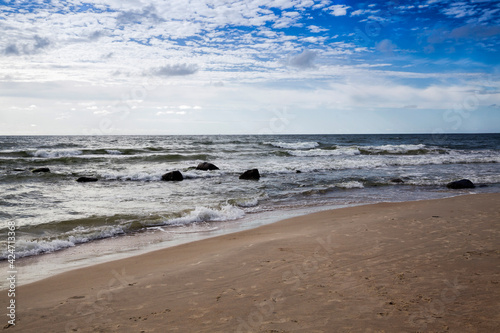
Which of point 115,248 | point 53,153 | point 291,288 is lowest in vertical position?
point 115,248

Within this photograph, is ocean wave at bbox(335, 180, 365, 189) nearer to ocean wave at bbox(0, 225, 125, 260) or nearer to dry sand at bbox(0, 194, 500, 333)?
dry sand at bbox(0, 194, 500, 333)

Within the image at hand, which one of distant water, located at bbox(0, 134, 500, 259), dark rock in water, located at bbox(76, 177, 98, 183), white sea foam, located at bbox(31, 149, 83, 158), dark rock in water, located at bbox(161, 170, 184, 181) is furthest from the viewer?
white sea foam, located at bbox(31, 149, 83, 158)

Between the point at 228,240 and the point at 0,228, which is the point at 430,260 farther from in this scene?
the point at 0,228

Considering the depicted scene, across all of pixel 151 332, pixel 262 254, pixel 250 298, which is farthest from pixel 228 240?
pixel 151 332

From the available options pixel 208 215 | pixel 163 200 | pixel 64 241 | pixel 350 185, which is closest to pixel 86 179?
pixel 163 200

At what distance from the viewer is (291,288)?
4.19 m

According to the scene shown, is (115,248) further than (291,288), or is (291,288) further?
(115,248)

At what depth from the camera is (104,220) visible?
8836 millimetres

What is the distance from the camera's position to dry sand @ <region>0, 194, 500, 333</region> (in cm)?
341

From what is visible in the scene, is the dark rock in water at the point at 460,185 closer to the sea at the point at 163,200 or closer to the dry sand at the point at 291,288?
the sea at the point at 163,200

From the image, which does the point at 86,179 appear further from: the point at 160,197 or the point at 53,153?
the point at 53,153

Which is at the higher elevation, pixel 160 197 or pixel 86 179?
pixel 86 179

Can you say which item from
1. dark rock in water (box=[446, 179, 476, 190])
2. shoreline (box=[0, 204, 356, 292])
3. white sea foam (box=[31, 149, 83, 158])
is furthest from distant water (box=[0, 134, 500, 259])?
white sea foam (box=[31, 149, 83, 158])

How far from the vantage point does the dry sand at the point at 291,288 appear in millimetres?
3410
